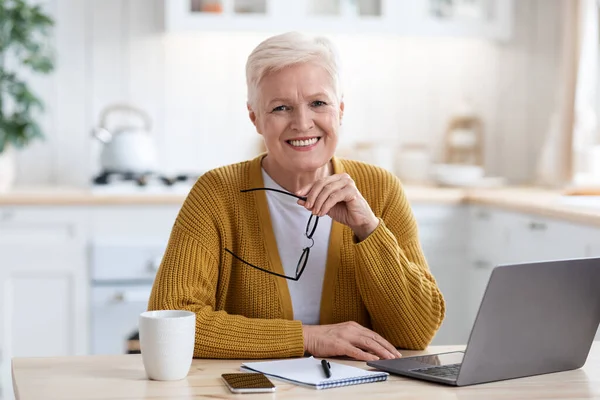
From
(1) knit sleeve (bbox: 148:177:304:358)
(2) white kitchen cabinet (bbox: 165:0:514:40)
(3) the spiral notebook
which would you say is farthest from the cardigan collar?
(2) white kitchen cabinet (bbox: 165:0:514:40)

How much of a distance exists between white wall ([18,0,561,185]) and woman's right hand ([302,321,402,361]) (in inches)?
102

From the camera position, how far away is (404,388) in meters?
1.30

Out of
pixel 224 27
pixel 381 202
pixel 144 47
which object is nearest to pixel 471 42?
pixel 224 27

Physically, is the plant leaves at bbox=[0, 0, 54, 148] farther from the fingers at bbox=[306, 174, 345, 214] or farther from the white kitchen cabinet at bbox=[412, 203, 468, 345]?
the fingers at bbox=[306, 174, 345, 214]

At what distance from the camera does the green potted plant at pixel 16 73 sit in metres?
3.54

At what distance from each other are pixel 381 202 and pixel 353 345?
16.7 inches

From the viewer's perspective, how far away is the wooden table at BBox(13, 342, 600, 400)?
125 cm

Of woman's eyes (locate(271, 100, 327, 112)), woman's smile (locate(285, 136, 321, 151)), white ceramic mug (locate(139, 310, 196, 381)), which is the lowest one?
white ceramic mug (locate(139, 310, 196, 381))

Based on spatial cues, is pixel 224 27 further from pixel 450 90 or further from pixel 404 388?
pixel 404 388

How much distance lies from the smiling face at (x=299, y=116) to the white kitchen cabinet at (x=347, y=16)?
6.77 feet

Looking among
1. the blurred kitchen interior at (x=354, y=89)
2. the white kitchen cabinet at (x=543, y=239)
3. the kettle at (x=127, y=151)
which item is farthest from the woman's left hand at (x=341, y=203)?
the blurred kitchen interior at (x=354, y=89)

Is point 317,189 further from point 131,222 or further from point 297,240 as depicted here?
point 131,222

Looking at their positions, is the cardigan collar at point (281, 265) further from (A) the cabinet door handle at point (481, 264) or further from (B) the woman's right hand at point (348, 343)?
(A) the cabinet door handle at point (481, 264)

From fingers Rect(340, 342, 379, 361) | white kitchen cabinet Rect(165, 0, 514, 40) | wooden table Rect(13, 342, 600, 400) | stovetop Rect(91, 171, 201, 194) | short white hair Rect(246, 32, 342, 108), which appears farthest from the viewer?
white kitchen cabinet Rect(165, 0, 514, 40)
